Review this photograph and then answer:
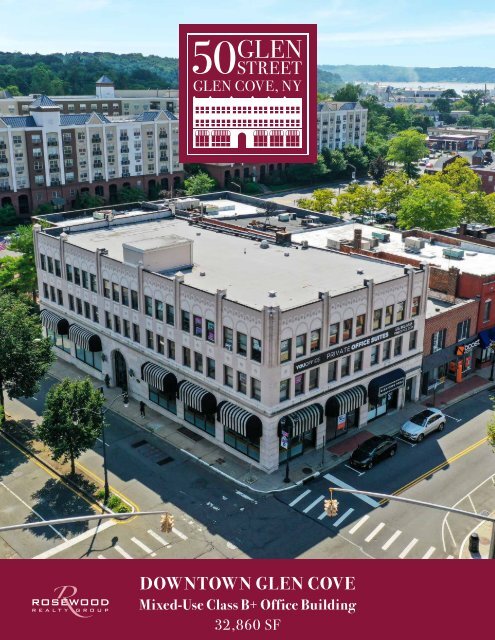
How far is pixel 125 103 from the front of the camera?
639 ft

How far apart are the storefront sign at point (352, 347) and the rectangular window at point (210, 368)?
22.4 feet

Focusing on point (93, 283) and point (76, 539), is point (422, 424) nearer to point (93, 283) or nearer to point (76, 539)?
point (76, 539)

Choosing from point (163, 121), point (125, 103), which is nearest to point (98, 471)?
point (163, 121)

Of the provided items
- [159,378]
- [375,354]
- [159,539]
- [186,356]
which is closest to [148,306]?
[186,356]

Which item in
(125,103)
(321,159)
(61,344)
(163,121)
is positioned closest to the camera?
(61,344)

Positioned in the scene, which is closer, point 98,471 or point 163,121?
point 98,471

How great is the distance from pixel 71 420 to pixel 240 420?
11.9 metres

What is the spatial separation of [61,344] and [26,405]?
10578 mm

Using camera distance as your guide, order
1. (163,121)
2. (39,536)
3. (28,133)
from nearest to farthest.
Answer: (39,536) → (28,133) → (163,121)

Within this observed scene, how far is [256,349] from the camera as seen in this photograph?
47.1 meters

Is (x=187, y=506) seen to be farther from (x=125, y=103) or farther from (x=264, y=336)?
(x=125, y=103)

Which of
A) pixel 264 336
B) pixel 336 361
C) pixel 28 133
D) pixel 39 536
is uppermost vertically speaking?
pixel 28 133

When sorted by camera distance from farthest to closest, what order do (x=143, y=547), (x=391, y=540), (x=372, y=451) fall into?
(x=372, y=451) → (x=391, y=540) → (x=143, y=547)

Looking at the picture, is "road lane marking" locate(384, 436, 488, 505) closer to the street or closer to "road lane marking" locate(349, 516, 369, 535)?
the street
